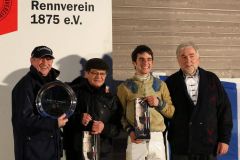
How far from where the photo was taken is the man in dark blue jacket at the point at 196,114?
2.77 metres

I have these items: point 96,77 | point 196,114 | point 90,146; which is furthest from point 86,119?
point 196,114

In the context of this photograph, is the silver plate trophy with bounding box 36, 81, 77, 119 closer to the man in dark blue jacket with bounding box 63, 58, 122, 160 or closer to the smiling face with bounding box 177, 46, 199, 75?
the man in dark blue jacket with bounding box 63, 58, 122, 160

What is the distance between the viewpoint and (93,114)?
2.61 metres

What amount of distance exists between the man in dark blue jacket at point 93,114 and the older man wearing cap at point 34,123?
142 millimetres

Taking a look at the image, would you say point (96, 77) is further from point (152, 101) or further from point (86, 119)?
point (152, 101)

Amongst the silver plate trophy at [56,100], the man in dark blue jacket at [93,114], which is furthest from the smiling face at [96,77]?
the silver plate trophy at [56,100]

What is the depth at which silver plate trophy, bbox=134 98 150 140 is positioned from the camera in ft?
8.49

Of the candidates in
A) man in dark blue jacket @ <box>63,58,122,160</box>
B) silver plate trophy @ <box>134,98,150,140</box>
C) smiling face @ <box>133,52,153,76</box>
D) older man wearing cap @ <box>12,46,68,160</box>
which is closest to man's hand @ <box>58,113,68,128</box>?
older man wearing cap @ <box>12,46,68,160</box>

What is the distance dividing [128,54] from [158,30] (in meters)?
0.35

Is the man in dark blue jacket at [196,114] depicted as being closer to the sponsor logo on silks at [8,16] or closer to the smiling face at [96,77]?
the smiling face at [96,77]

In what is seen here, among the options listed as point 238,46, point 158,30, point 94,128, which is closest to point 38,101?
point 94,128

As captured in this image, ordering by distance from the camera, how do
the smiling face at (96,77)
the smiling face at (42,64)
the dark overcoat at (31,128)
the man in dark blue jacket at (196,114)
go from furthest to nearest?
the man in dark blue jacket at (196,114), the smiling face at (96,77), the smiling face at (42,64), the dark overcoat at (31,128)

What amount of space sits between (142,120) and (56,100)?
62 cm

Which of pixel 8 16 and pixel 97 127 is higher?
pixel 8 16
